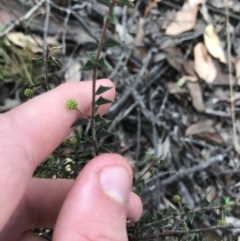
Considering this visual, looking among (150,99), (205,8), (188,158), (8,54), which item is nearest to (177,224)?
(188,158)

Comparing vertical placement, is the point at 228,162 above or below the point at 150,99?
below

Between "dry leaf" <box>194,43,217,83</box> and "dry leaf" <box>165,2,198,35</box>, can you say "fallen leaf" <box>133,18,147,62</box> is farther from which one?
"dry leaf" <box>194,43,217,83</box>

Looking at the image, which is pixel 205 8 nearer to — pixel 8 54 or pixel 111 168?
pixel 8 54

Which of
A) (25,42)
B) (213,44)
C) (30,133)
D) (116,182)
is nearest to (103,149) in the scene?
(116,182)

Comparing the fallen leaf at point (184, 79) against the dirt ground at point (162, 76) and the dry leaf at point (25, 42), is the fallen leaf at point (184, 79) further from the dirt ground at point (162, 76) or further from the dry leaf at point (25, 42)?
the dry leaf at point (25, 42)

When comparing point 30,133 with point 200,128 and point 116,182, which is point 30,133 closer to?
point 116,182

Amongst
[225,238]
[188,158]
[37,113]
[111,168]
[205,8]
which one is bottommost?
[225,238]
